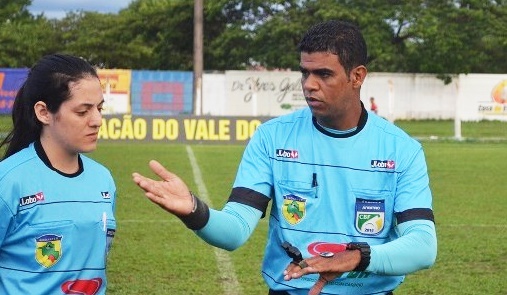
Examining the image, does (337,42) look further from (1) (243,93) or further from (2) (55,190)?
(1) (243,93)

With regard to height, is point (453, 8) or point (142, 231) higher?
point (453, 8)

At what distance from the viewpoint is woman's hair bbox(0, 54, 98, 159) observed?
14.4 feet

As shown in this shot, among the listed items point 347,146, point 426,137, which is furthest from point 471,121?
point 347,146

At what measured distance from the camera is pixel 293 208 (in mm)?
4242

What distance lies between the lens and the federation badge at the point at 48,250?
416 cm

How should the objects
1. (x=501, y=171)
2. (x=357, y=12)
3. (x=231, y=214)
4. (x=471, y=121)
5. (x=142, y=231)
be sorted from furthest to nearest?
(x=357, y=12) → (x=471, y=121) → (x=501, y=171) → (x=142, y=231) → (x=231, y=214)

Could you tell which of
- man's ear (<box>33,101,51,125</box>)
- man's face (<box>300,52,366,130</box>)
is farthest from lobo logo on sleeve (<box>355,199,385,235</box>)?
man's ear (<box>33,101,51,125</box>)

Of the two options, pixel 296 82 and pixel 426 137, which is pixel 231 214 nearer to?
pixel 426 137

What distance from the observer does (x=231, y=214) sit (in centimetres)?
411

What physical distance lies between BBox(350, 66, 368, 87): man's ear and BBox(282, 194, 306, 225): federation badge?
1.73 ft

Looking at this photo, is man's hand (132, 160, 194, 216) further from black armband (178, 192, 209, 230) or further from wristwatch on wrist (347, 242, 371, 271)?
wristwatch on wrist (347, 242, 371, 271)

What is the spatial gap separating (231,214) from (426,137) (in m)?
29.5

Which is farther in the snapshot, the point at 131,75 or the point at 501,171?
the point at 131,75

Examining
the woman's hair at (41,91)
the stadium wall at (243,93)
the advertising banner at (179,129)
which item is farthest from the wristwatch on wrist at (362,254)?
the stadium wall at (243,93)
